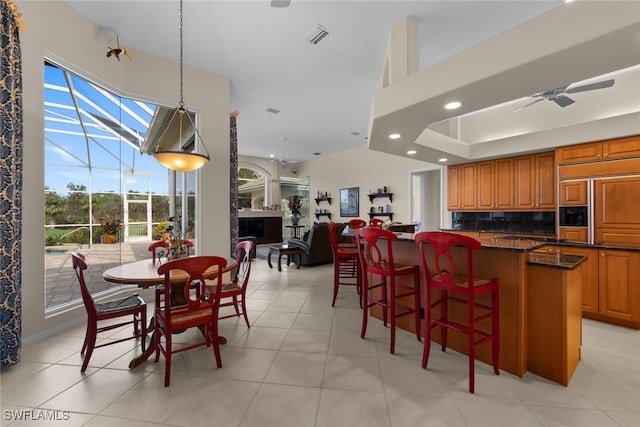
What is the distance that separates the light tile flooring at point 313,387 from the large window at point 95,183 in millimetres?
1134

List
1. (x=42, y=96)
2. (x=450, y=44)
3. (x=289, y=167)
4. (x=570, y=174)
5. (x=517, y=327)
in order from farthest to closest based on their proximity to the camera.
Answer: (x=289, y=167) < (x=570, y=174) < (x=450, y=44) < (x=42, y=96) < (x=517, y=327)

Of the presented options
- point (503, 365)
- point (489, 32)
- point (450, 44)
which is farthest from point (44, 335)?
point (489, 32)

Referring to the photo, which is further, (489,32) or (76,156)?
(76,156)

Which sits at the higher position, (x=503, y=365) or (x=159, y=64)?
(x=159, y=64)

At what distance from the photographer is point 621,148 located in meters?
3.28

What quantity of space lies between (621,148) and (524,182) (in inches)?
47.6

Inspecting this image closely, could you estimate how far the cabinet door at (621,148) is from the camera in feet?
10.5

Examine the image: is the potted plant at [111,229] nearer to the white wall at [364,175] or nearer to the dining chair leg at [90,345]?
the dining chair leg at [90,345]

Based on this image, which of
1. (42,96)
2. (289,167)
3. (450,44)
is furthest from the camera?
(289,167)

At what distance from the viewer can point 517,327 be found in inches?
85.0

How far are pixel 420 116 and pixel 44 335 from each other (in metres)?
4.53

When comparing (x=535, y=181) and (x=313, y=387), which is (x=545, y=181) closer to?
(x=535, y=181)

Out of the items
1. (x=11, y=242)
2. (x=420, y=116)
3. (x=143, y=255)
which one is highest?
(x=420, y=116)

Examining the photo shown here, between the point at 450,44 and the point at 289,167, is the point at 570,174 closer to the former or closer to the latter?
the point at 450,44
